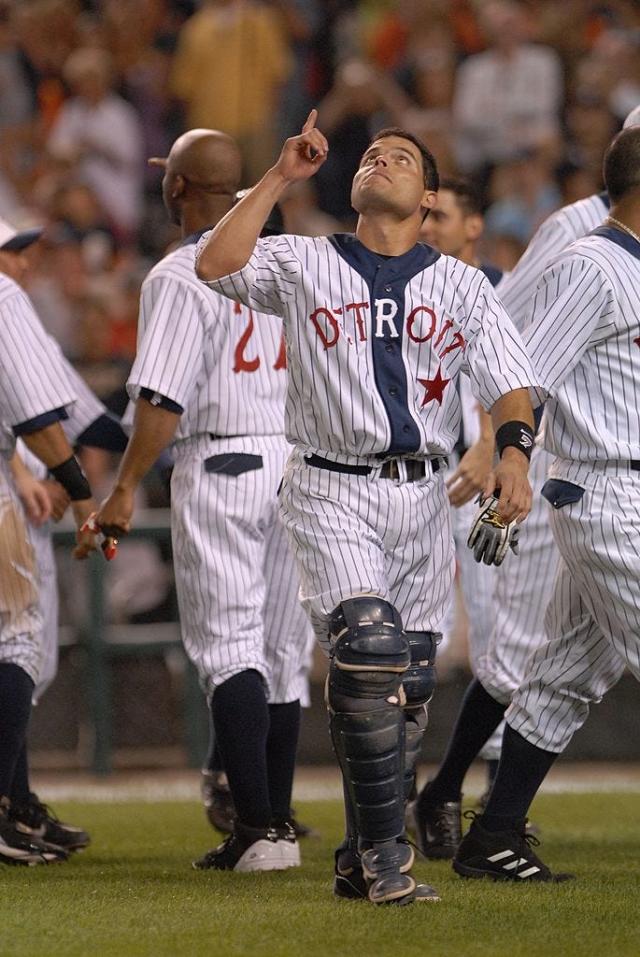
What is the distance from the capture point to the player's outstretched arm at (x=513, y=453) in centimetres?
376

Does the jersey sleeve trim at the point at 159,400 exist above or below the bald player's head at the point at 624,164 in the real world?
below

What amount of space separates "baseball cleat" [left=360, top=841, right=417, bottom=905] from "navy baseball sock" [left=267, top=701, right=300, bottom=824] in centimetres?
117

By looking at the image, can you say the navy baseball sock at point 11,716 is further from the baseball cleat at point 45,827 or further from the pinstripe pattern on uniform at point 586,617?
the pinstripe pattern on uniform at point 586,617

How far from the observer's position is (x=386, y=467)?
3.99 metres

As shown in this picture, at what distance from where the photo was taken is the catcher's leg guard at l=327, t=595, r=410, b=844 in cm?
375

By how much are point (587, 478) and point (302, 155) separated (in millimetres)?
1075

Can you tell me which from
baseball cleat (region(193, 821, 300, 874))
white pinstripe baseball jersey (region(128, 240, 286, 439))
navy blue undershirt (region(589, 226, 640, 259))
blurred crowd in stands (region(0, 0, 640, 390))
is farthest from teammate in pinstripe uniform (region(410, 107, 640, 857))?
blurred crowd in stands (region(0, 0, 640, 390))

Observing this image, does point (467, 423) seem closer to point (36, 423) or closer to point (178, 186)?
point (178, 186)

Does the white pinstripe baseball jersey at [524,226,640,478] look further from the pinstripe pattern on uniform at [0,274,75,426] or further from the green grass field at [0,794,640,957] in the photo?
the pinstripe pattern on uniform at [0,274,75,426]

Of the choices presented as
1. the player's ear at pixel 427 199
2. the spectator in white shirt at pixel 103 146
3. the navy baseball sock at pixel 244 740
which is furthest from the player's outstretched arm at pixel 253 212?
the spectator in white shirt at pixel 103 146

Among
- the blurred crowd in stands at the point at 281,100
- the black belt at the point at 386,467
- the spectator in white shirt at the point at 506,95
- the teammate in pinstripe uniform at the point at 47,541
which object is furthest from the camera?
the spectator in white shirt at the point at 506,95

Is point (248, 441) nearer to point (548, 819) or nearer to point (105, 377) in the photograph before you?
point (548, 819)

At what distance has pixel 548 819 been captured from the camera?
20.2 feet

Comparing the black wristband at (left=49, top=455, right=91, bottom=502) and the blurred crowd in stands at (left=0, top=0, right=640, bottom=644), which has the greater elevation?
the blurred crowd in stands at (left=0, top=0, right=640, bottom=644)
